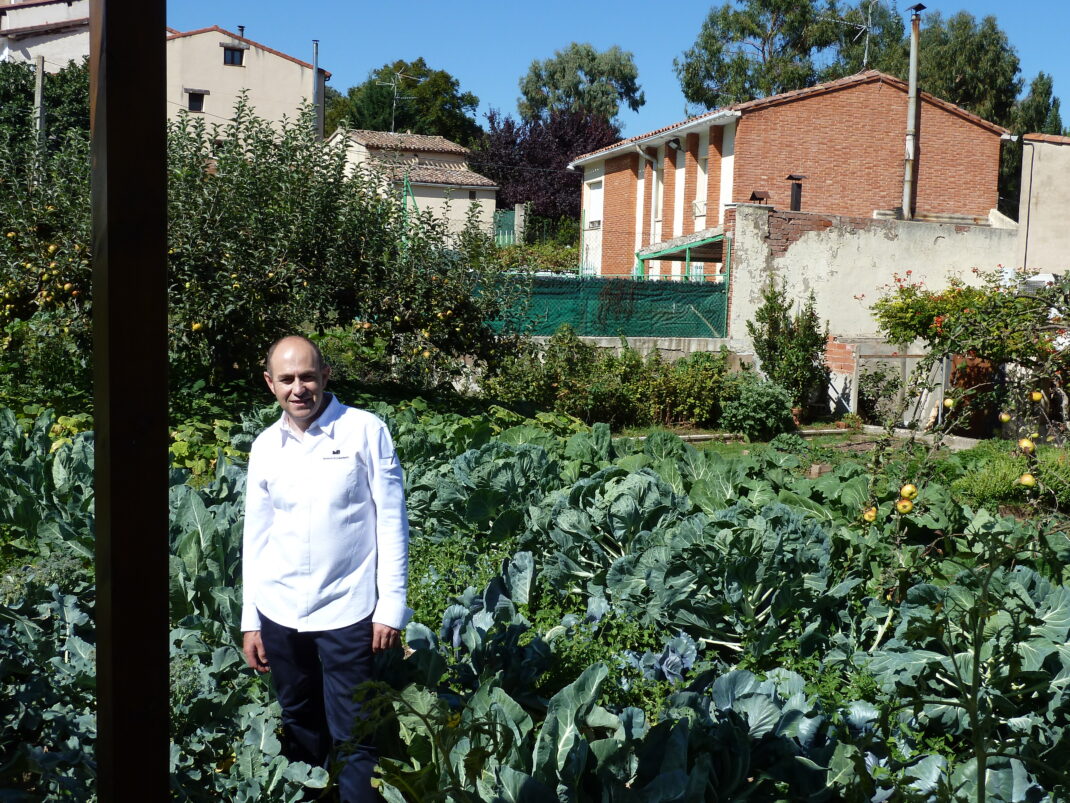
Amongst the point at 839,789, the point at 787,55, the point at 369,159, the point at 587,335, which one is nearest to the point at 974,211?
the point at 587,335

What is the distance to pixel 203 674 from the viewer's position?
3570 mm

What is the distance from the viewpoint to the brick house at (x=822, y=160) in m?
27.4

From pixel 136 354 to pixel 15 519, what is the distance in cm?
483

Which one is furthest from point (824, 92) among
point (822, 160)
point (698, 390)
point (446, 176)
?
point (446, 176)

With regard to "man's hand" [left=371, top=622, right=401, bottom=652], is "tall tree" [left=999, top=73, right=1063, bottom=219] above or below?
above

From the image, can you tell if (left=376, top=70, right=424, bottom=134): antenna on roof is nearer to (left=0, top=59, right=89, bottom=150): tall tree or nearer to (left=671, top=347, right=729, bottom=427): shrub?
(left=0, top=59, right=89, bottom=150): tall tree

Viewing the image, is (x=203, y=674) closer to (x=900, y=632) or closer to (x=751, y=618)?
(x=751, y=618)

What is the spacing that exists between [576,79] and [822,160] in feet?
107

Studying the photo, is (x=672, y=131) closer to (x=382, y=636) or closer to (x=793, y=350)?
(x=793, y=350)

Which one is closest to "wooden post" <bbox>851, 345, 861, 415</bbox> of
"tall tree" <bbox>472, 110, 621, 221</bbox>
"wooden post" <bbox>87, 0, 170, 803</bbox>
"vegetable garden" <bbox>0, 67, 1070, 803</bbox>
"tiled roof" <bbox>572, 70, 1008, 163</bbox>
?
"vegetable garden" <bbox>0, 67, 1070, 803</bbox>

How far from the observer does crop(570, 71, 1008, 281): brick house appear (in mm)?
27422

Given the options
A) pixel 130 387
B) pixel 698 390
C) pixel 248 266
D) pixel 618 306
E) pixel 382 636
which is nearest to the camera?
pixel 130 387

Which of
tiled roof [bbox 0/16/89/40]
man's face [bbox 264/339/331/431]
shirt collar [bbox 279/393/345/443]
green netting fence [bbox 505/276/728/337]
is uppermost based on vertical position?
tiled roof [bbox 0/16/89/40]

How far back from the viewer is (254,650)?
3.49 metres
